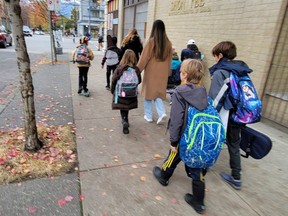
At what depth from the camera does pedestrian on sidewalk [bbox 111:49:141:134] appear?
3.88 m

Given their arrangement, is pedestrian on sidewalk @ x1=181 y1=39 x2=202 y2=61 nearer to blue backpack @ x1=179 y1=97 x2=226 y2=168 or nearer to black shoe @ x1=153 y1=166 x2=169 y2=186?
black shoe @ x1=153 y1=166 x2=169 y2=186

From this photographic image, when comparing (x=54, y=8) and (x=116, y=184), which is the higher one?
(x=54, y=8)

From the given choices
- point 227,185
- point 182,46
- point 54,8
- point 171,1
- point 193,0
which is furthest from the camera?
point 54,8

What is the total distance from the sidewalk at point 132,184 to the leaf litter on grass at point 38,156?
12 centimetres

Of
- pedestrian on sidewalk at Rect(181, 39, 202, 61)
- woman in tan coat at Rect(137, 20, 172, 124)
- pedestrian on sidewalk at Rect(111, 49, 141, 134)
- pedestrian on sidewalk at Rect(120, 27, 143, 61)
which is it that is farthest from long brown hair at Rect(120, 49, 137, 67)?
pedestrian on sidewalk at Rect(181, 39, 202, 61)

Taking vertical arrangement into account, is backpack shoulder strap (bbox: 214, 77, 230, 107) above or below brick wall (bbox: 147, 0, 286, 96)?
below

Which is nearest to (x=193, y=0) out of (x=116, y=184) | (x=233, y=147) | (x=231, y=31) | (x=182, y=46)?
(x=182, y=46)

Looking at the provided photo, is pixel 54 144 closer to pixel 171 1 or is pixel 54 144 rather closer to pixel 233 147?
pixel 233 147

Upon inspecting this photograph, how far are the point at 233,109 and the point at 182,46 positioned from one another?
5.42 m

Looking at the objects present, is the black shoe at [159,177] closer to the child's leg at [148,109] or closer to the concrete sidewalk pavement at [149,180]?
the concrete sidewalk pavement at [149,180]

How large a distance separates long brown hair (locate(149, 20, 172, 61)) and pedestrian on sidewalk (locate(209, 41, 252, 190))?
5.46ft

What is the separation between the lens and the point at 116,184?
271 centimetres

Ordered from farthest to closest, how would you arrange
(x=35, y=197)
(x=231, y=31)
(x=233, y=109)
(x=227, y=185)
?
(x=231, y=31)
(x=227, y=185)
(x=233, y=109)
(x=35, y=197)

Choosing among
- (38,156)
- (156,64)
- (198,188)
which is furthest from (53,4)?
(198,188)
